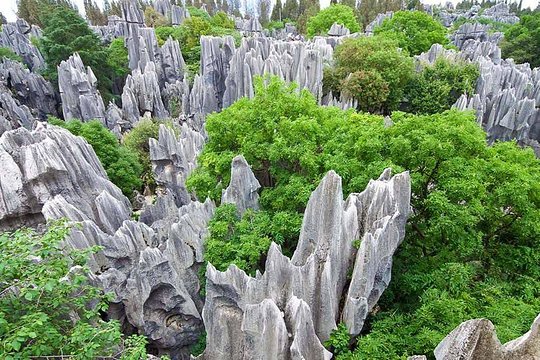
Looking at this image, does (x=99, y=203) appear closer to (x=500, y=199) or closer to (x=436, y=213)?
(x=436, y=213)

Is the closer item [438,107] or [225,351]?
[225,351]

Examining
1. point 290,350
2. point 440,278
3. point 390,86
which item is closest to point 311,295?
point 290,350

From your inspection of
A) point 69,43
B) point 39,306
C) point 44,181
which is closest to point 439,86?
point 44,181

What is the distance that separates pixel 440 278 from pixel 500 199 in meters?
2.66

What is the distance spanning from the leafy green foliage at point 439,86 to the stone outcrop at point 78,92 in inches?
913

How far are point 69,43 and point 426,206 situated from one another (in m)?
32.5

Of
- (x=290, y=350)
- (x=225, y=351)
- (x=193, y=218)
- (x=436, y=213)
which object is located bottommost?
(x=225, y=351)

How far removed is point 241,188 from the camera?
33.9 ft

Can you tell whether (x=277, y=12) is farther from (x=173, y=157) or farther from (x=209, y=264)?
(x=209, y=264)

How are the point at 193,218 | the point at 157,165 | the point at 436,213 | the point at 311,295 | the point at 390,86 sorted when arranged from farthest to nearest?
1. the point at 390,86
2. the point at 157,165
3. the point at 193,218
4. the point at 436,213
5. the point at 311,295

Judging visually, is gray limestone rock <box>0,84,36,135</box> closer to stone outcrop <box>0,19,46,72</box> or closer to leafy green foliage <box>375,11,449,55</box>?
stone outcrop <box>0,19,46,72</box>

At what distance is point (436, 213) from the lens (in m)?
8.84

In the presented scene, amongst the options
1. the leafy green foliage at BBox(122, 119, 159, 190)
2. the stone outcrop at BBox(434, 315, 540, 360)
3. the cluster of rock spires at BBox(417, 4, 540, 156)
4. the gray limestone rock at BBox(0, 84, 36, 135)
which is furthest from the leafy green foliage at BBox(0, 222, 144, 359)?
the gray limestone rock at BBox(0, 84, 36, 135)

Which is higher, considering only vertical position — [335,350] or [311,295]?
[311,295]
